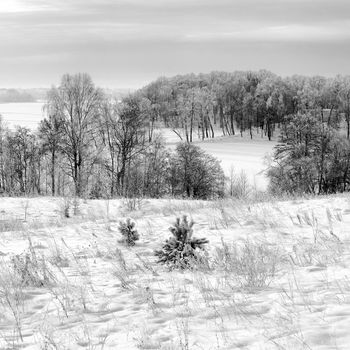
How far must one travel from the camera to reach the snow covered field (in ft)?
12.3

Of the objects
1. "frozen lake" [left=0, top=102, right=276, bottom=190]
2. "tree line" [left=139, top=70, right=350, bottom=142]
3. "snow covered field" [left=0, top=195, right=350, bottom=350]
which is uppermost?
"tree line" [left=139, top=70, right=350, bottom=142]

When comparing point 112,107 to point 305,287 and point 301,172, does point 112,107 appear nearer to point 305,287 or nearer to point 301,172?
point 301,172

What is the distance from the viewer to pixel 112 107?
137 ft

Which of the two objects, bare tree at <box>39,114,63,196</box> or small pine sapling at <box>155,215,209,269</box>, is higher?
bare tree at <box>39,114,63,196</box>

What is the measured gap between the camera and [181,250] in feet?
21.3

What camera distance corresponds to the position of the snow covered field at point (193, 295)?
3754 mm

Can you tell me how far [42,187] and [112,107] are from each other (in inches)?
522

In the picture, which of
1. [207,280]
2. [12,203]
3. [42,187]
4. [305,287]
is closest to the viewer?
[305,287]

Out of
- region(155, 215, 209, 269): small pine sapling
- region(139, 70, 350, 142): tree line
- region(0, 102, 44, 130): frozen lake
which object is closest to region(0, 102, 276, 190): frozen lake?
region(139, 70, 350, 142): tree line

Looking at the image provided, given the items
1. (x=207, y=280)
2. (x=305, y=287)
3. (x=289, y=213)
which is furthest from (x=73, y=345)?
(x=289, y=213)

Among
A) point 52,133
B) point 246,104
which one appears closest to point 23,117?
point 246,104

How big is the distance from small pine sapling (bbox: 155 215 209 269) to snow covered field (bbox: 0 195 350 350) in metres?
0.18

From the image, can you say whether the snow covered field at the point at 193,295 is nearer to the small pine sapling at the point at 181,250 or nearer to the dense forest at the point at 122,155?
the small pine sapling at the point at 181,250

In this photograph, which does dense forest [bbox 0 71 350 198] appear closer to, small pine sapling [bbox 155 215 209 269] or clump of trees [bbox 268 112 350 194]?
clump of trees [bbox 268 112 350 194]
